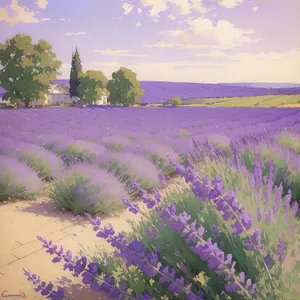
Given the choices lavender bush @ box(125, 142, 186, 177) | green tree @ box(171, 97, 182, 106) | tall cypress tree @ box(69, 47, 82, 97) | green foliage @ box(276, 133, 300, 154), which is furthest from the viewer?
green tree @ box(171, 97, 182, 106)

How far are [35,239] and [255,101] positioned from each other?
2579 cm

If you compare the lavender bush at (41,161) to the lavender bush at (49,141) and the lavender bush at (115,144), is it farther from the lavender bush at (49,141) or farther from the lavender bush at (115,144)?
the lavender bush at (115,144)

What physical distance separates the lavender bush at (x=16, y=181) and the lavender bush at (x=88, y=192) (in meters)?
0.23

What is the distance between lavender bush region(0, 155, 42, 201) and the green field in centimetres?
1300

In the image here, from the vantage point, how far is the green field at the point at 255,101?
16519mm

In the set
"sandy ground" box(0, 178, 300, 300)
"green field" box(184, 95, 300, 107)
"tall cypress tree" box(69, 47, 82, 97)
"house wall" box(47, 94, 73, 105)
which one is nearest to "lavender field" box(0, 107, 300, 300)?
"sandy ground" box(0, 178, 300, 300)

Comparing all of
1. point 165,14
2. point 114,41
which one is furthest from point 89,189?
point 165,14

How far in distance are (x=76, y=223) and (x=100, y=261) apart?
2.94 feet

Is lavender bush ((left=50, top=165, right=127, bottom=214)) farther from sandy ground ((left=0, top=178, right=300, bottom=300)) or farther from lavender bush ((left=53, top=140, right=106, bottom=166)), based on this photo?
lavender bush ((left=53, top=140, right=106, bottom=166))

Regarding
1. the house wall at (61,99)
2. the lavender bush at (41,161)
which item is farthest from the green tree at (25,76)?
the house wall at (61,99)

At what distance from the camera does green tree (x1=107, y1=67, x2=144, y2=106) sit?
67.3ft

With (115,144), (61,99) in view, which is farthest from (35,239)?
(61,99)

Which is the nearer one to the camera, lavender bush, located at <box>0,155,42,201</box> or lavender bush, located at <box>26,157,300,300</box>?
lavender bush, located at <box>26,157,300,300</box>

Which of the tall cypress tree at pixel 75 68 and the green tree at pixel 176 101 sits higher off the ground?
the tall cypress tree at pixel 75 68
